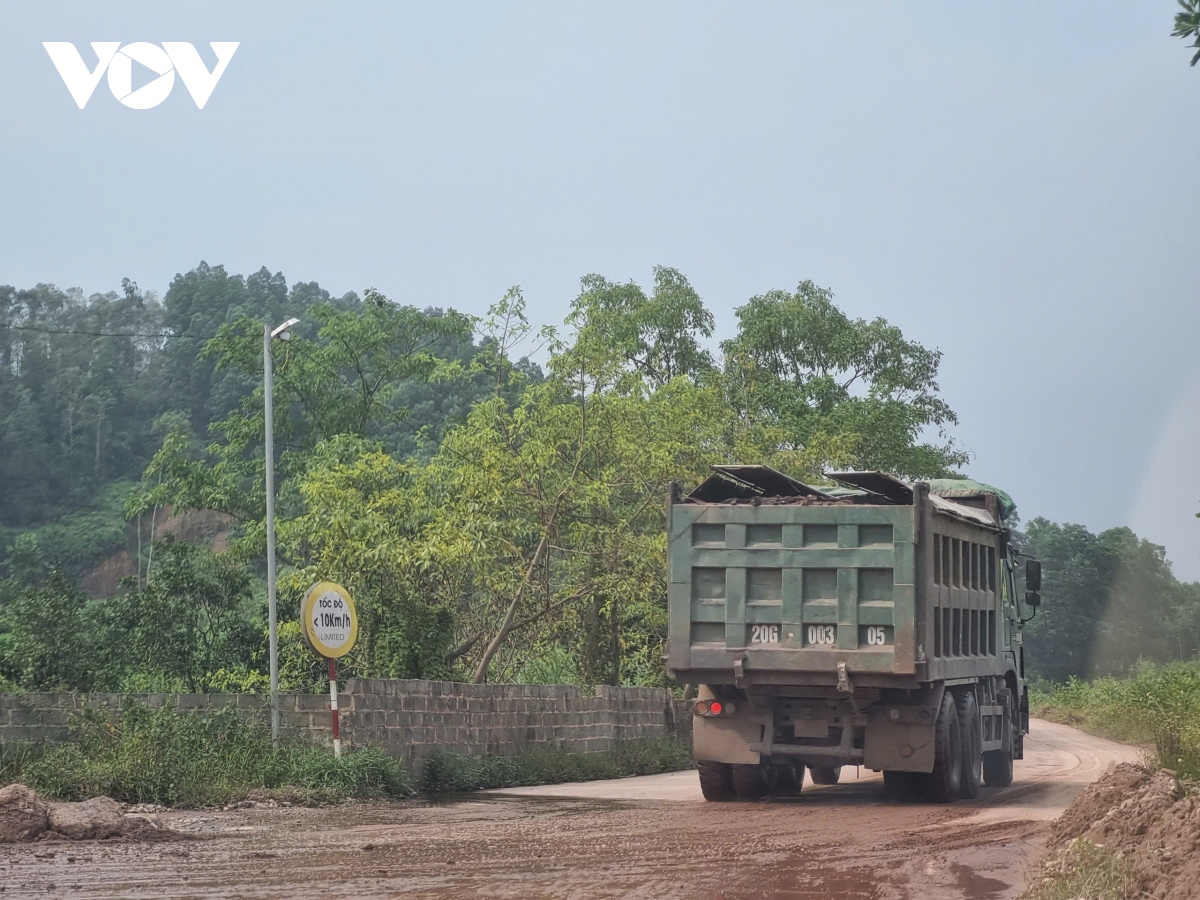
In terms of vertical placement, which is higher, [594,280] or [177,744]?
[594,280]

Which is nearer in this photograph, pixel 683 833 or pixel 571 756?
pixel 683 833

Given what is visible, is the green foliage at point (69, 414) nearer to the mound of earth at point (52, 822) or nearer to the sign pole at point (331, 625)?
the sign pole at point (331, 625)

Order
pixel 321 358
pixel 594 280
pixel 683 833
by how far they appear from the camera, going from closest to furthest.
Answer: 1. pixel 683 833
2. pixel 321 358
3. pixel 594 280

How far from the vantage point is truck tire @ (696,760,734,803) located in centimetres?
1459

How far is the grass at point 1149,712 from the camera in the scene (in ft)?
42.6

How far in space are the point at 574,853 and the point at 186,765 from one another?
656 cm

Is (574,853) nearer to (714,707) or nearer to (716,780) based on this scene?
(714,707)

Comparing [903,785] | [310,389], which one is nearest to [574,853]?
[903,785]

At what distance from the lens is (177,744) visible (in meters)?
15.5

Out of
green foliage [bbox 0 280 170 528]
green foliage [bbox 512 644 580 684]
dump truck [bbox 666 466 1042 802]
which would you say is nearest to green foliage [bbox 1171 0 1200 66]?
dump truck [bbox 666 466 1042 802]

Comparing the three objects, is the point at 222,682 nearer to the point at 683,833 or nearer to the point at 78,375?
the point at 683,833

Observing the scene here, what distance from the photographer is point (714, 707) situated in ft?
46.5

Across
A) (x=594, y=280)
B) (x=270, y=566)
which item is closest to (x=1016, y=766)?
(x=270, y=566)

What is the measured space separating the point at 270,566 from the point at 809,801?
769 cm
